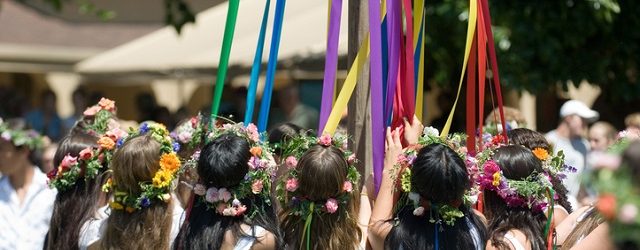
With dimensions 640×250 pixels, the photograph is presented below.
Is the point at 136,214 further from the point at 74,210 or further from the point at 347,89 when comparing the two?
the point at 347,89

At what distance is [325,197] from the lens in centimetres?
382

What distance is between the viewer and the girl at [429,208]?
355 centimetres

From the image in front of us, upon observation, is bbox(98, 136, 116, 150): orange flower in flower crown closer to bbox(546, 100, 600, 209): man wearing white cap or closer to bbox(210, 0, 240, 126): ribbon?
bbox(210, 0, 240, 126): ribbon

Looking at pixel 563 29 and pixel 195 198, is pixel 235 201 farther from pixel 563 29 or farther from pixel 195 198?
pixel 563 29

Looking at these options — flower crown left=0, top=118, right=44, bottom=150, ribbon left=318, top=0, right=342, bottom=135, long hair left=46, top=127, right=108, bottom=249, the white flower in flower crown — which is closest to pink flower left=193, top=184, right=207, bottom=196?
ribbon left=318, top=0, right=342, bottom=135

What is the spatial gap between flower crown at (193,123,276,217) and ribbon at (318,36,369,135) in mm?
258

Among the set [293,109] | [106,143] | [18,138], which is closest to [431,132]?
[106,143]

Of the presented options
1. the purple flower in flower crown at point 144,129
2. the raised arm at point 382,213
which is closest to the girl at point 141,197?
the purple flower in flower crown at point 144,129

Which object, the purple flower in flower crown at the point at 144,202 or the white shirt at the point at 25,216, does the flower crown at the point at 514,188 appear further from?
the white shirt at the point at 25,216

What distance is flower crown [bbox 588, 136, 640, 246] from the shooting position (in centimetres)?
178

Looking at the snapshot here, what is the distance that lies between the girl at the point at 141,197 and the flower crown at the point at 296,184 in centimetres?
56

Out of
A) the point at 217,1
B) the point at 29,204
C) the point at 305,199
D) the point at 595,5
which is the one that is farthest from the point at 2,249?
the point at 217,1

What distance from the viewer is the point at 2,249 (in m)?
5.55

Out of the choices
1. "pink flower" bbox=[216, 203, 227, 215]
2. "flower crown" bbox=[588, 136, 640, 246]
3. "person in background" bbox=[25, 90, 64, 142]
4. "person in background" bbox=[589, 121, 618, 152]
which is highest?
"flower crown" bbox=[588, 136, 640, 246]
